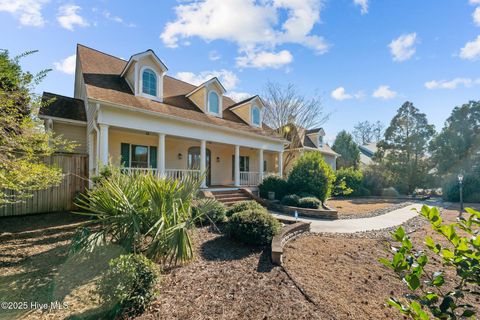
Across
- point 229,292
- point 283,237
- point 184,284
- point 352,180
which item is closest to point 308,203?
point 283,237

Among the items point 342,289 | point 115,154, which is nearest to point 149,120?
point 115,154

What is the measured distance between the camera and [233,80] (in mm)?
22031

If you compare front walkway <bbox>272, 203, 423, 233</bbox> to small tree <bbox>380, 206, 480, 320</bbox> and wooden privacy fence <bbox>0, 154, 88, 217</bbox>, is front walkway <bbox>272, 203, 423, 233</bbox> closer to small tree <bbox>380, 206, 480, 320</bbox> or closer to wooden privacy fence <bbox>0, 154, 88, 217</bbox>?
small tree <bbox>380, 206, 480, 320</bbox>

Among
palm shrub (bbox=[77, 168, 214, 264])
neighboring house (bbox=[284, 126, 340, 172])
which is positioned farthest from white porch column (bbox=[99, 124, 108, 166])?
neighboring house (bbox=[284, 126, 340, 172])

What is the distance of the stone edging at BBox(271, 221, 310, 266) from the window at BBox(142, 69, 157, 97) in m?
9.87

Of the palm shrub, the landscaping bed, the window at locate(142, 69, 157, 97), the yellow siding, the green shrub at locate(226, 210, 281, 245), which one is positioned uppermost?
the window at locate(142, 69, 157, 97)

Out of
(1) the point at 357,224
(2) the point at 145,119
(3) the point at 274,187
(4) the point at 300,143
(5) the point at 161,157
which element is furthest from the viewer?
(4) the point at 300,143

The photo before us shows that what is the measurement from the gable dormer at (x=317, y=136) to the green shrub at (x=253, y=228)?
68.5 ft

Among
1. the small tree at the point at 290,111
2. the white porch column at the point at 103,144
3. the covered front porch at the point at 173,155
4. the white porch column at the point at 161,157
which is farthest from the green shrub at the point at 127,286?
the small tree at the point at 290,111

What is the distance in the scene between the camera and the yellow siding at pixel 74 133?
11227 millimetres

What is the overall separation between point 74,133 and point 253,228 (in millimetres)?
11010

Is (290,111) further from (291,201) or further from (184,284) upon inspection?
(184,284)

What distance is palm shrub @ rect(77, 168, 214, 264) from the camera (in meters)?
4.15

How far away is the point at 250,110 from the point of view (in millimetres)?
17391
